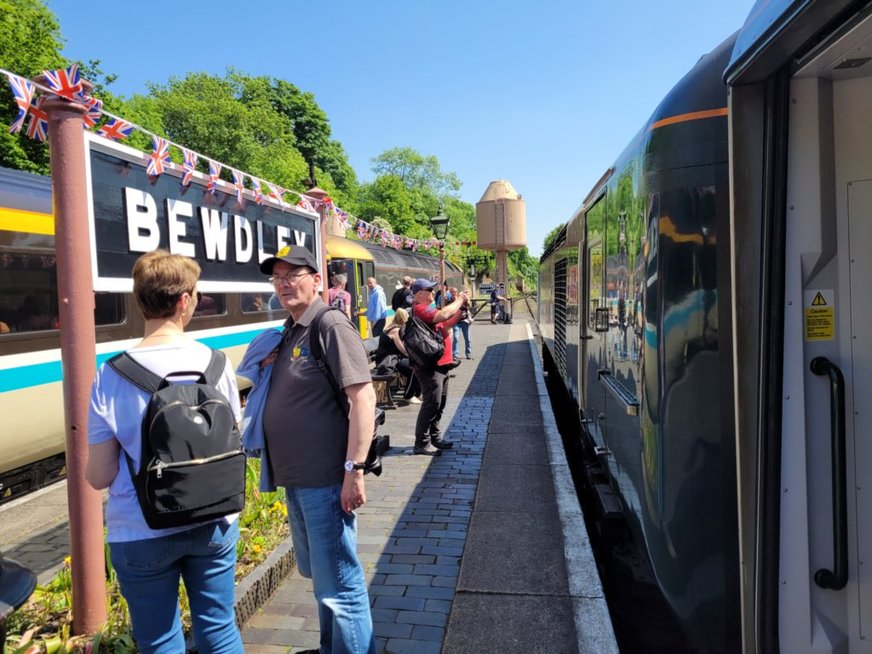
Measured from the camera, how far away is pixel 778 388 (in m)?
2.14

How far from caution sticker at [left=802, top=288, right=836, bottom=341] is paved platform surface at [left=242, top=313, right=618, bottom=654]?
178cm

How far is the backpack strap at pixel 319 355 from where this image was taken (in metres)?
2.38

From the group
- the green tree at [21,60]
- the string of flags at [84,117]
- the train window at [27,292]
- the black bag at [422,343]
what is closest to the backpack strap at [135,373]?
the string of flags at [84,117]

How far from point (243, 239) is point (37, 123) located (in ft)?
5.46

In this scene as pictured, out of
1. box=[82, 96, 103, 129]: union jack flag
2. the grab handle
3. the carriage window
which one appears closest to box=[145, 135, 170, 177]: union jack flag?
box=[82, 96, 103, 129]: union jack flag

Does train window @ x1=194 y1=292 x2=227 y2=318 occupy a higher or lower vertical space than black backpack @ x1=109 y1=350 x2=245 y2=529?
higher

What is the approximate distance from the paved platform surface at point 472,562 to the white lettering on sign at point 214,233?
2161mm

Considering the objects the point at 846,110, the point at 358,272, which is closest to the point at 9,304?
the point at 846,110

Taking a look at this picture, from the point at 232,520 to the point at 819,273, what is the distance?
229 centimetres

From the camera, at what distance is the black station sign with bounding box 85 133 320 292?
2873 mm

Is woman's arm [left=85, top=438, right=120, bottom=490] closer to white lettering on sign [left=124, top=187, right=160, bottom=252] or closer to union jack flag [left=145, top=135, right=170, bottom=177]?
white lettering on sign [left=124, top=187, right=160, bottom=252]

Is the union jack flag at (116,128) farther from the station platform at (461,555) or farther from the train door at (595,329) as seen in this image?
the train door at (595,329)

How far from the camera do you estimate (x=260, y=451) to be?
2512 millimetres

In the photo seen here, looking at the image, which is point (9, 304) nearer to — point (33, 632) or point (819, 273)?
point (33, 632)
